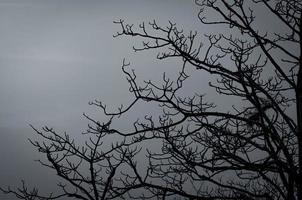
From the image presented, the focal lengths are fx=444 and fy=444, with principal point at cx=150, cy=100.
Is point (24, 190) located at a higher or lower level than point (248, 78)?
lower

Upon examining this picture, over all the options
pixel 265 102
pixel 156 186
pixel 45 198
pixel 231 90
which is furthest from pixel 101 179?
pixel 265 102

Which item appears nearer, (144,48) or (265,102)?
(144,48)

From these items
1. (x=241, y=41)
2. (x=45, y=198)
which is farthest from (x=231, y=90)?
(x=45, y=198)

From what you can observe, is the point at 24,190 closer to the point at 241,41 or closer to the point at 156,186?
the point at 156,186

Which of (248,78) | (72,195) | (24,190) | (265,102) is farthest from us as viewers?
(265,102)

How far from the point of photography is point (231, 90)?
675cm

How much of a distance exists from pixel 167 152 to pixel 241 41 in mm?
2057

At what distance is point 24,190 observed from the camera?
5164mm

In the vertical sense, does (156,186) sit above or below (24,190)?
above

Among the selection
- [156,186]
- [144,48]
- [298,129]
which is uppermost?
[144,48]

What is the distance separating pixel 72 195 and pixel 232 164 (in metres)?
2.56

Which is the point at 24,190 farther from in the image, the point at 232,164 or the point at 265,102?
the point at 265,102

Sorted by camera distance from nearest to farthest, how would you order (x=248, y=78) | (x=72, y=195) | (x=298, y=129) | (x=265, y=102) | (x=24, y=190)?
(x=72, y=195)
(x=24, y=190)
(x=298, y=129)
(x=248, y=78)
(x=265, y=102)

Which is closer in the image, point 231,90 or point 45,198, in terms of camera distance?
point 45,198
